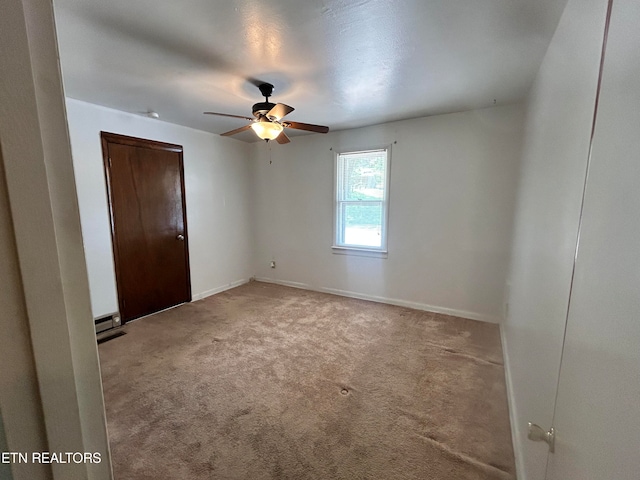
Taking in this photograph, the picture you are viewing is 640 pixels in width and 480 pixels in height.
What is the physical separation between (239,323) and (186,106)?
2478 mm

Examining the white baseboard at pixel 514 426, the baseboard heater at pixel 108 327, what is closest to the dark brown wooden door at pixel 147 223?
the baseboard heater at pixel 108 327

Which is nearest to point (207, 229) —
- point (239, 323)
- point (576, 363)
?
point (239, 323)

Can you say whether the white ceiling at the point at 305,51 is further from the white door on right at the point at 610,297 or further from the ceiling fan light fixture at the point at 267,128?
the white door on right at the point at 610,297

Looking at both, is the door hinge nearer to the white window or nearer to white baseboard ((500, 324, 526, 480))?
white baseboard ((500, 324, 526, 480))

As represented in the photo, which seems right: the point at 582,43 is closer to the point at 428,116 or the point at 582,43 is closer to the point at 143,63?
the point at 428,116

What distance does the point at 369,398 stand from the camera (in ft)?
6.56

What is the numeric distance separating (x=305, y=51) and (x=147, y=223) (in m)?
2.78

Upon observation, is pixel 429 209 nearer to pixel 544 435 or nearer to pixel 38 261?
pixel 544 435

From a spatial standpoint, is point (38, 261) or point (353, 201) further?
point (353, 201)

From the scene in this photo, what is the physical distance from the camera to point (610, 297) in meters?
0.68

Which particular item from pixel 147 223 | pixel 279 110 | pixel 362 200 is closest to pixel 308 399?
pixel 279 110

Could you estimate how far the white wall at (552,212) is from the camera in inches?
40.4

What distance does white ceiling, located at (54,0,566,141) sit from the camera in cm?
151

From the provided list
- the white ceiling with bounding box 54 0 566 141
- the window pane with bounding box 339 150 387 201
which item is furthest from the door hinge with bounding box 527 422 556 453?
the window pane with bounding box 339 150 387 201
